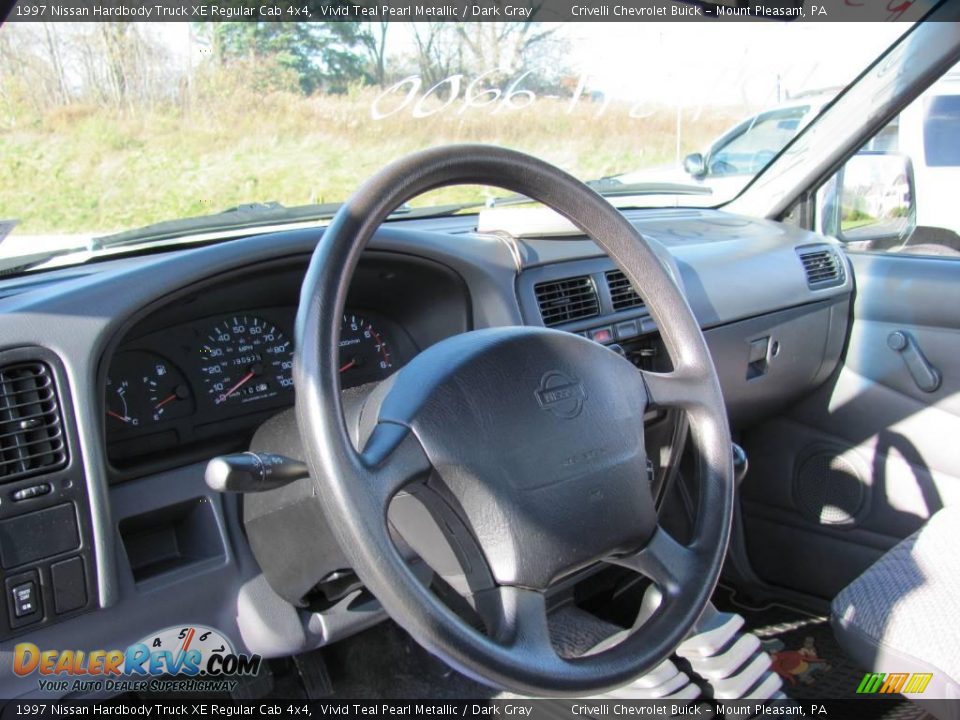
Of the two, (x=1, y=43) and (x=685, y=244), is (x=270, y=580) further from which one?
(x=685, y=244)

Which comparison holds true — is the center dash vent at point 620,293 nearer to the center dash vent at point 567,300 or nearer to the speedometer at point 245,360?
the center dash vent at point 567,300

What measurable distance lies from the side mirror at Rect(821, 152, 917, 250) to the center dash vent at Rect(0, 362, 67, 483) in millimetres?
2478

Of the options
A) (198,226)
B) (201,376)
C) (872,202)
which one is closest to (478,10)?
(872,202)

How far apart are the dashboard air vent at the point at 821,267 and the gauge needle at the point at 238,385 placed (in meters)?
1.83

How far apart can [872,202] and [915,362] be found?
0.62 m

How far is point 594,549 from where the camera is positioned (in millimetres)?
1260

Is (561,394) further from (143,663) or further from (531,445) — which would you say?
(143,663)

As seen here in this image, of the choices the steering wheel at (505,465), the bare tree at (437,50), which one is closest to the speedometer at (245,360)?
the steering wheel at (505,465)

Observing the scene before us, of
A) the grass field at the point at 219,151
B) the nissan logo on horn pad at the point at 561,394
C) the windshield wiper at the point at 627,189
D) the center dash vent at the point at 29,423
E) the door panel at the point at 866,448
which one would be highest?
the grass field at the point at 219,151

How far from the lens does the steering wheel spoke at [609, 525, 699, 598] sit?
4.37ft

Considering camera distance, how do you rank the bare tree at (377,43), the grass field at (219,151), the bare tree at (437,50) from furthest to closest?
the bare tree at (437,50) → the bare tree at (377,43) → the grass field at (219,151)

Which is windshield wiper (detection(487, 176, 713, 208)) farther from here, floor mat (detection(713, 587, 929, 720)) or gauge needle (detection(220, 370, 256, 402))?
floor mat (detection(713, 587, 929, 720))

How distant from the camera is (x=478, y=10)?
3508 mm

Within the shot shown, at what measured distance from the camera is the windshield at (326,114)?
6.30 feet
